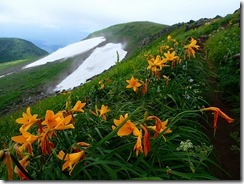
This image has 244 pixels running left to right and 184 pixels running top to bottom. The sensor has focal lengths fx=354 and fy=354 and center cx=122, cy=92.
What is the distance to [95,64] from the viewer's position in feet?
138

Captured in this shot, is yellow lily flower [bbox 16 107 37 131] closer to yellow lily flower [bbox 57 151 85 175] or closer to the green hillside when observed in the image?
the green hillside

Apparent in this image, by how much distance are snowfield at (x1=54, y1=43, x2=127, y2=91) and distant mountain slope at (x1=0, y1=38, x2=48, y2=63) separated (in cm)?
7587

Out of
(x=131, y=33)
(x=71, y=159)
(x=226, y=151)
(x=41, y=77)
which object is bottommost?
(x=41, y=77)

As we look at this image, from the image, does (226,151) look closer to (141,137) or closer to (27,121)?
(141,137)

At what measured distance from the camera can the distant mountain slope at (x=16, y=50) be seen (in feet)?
399

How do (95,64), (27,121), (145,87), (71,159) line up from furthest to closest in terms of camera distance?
(95,64), (145,87), (27,121), (71,159)

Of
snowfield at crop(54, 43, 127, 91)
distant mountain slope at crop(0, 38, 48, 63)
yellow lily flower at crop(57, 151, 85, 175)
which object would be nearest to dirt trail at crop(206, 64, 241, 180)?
yellow lily flower at crop(57, 151, 85, 175)

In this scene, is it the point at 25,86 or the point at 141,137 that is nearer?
the point at 141,137

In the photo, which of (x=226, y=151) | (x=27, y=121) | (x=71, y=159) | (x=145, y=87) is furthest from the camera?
(x=145, y=87)

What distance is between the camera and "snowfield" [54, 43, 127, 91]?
3619 centimetres

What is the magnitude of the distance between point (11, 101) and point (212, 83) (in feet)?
102

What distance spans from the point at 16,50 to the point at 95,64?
9258 centimetres

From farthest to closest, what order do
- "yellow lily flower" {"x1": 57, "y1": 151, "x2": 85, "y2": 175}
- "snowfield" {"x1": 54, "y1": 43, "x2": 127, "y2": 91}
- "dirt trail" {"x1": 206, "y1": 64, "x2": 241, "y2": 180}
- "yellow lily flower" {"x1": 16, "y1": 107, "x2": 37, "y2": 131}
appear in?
"snowfield" {"x1": 54, "y1": 43, "x2": 127, "y2": 91} → "dirt trail" {"x1": 206, "y1": 64, "x2": 241, "y2": 180} → "yellow lily flower" {"x1": 16, "y1": 107, "x2": 37, "y2": 131} → "yellow lily flower" {"x1": 57, "y1": 151, "x2": 85, "y2": 175}

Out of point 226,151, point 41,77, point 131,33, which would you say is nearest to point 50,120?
point 226,151
